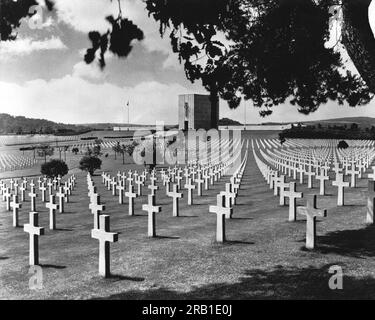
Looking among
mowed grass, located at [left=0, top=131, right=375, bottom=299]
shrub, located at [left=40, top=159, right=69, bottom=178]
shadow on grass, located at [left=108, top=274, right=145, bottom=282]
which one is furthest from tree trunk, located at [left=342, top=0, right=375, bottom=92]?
shrub, located at [left=40, top=159, right=69, bottom=178]

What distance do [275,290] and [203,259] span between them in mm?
1714

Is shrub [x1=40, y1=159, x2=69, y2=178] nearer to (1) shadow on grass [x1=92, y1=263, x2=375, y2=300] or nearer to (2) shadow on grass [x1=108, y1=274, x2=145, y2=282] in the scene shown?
(2) shadow on grass [x1=108, y1=274, x2=145, y2=282]

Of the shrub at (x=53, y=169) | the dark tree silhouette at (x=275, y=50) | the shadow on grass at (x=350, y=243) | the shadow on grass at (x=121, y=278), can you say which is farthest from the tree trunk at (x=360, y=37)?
the shrub at (x=53, y=169)

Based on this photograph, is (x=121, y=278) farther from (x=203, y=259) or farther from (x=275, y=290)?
(x=275, y=290)

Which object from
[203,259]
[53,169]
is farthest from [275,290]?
[53,169]

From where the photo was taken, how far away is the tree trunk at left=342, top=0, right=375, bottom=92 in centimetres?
608

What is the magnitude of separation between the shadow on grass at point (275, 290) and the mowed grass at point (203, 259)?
1 cm

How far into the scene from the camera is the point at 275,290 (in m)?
5.46

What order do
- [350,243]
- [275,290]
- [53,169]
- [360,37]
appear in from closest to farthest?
[275,290], [360,37], [350,243], [53,169]

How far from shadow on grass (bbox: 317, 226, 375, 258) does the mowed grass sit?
16 mm

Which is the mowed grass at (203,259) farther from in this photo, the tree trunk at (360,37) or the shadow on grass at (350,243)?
the tree trunk at (360,37)

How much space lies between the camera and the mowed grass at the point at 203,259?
18.4ft
